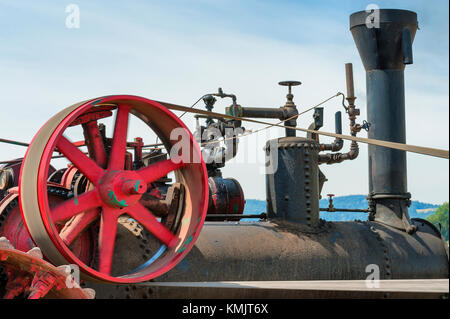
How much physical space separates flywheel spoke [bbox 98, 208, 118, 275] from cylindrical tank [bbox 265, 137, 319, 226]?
2.24 meters

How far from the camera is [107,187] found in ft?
14.5

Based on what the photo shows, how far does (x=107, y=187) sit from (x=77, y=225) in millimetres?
315

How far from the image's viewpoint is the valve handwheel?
4.04 m

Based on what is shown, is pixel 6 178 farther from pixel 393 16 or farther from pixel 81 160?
pixel 393 16

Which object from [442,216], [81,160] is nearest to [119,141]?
[81,160]

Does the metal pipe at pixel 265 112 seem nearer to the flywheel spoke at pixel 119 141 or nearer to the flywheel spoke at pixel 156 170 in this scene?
the flywheel spoke at pixel 156 170

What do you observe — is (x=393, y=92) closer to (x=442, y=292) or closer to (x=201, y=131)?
(x=201, y=131)

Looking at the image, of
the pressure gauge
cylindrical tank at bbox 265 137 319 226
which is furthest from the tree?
the pressure gauge

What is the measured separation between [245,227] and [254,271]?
434 mm

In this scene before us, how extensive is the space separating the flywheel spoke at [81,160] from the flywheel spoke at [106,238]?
24cm

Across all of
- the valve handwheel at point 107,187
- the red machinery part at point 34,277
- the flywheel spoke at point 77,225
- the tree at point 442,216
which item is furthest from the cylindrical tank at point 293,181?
the tree at point 442,216
